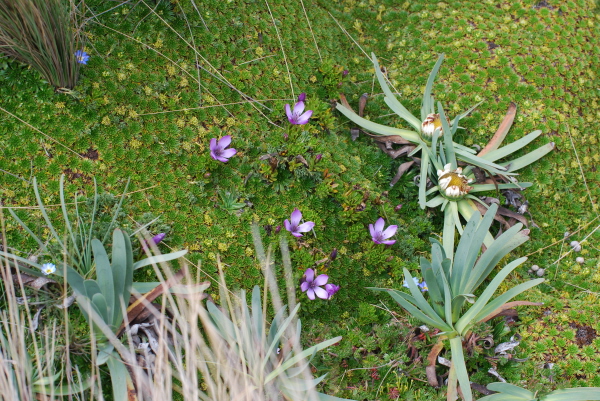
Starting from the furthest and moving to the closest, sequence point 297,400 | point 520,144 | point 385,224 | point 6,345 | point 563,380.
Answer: point 520,144 → point 385,224 → point 563,380 → point 297,400 → point 6,345

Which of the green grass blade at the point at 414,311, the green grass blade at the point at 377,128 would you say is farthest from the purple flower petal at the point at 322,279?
the green grass blade at the point at 377,128

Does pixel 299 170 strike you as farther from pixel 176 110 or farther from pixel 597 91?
pixel 597 91

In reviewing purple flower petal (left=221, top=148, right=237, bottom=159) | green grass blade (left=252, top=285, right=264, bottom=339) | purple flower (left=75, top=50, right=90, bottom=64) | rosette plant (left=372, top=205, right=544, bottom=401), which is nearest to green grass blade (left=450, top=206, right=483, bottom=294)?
rosette plant (left=372, top=205, right=544, bottom=401)

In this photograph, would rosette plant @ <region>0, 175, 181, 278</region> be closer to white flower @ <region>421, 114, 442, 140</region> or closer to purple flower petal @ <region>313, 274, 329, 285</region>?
purple flower petal @ <region>313, 274, 329, 285</region>

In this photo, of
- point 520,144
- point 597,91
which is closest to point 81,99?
point 520,144

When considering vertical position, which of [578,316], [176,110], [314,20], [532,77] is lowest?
[578,316]

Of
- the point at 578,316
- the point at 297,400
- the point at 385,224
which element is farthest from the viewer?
the point at 385,224
